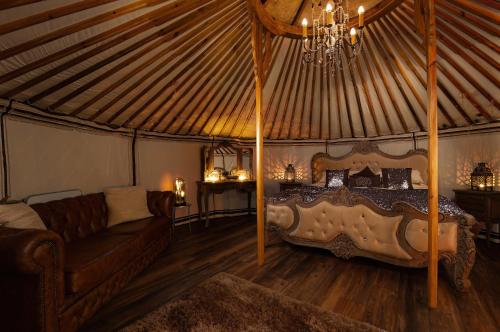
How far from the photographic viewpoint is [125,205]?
332cm

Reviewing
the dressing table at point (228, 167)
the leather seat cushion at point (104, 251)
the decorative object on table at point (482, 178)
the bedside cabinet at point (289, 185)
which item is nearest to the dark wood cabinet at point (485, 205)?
the decorative object on table at point (482, 178)

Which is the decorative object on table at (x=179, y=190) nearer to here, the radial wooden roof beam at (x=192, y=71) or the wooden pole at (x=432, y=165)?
the radial wooden roof beam at (x=192, y=71)

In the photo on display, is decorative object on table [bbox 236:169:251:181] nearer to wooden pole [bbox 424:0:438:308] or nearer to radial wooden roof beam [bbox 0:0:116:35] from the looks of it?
wooden pole [bbox 424:0:438:308]

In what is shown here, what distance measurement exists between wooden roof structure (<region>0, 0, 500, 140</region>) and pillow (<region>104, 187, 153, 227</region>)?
3.98ft

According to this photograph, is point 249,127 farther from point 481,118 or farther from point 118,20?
point 481,118

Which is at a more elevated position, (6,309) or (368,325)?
(6,309)

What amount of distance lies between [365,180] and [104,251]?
429 cm

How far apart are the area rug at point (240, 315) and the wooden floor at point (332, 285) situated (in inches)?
5.7

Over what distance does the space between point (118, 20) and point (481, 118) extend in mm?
5453

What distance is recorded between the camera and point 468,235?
2244 millimetres

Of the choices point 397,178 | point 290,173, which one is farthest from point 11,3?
point 397,178

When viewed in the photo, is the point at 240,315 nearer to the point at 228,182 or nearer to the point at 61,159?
the point at 61,159

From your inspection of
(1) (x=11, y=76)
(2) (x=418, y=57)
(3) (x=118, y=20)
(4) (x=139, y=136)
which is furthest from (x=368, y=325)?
(4) (x=139, y=136)

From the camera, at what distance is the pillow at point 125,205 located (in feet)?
10.5
